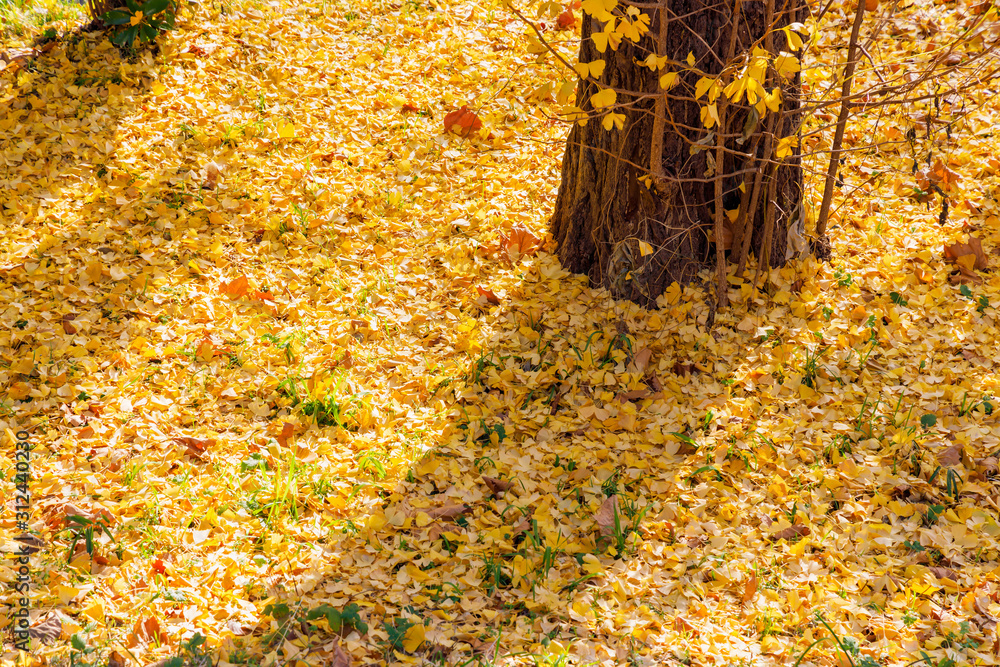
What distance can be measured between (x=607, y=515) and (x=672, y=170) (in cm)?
161

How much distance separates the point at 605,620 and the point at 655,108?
2113 millimetres

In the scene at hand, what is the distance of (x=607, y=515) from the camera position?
2.79 metres

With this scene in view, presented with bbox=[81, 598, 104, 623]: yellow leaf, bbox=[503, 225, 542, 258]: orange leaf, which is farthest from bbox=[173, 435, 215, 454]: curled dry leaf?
bbox=[503, 225, 542, 258]: orange leaf

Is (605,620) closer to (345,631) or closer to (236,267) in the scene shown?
(345,631)

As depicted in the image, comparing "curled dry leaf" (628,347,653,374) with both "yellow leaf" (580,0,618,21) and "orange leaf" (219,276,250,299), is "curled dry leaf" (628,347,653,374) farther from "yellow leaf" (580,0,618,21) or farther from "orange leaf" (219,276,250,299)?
"orange leaf" (219,276,250,299)

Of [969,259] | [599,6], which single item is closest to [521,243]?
[599,6]

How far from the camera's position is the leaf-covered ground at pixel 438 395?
246 cm

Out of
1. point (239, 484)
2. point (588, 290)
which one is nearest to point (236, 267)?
point (239, 484)

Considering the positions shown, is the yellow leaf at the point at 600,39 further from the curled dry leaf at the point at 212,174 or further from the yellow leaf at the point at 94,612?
the curled dry leaf at the point at 212,174

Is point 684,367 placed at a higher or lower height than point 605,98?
lower

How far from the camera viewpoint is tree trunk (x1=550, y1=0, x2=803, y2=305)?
3.27 metres

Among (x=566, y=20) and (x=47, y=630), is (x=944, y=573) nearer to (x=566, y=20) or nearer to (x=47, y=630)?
(x=47, y=630)

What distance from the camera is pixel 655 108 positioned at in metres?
3.28

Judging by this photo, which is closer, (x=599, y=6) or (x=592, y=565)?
(x=599, y=6)
